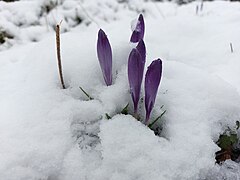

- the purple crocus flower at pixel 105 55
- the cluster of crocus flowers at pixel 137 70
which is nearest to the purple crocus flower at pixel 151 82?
the cluster of crocus flowers at pixel 137 70

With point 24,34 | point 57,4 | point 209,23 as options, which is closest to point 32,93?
point 209,23

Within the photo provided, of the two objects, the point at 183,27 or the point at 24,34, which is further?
the point at 24,34

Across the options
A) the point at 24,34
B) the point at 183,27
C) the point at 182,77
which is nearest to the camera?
the point at 182,77

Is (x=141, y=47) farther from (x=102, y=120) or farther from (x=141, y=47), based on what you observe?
(x=102, y=120)

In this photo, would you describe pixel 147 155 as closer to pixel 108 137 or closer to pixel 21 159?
pixel 108 137

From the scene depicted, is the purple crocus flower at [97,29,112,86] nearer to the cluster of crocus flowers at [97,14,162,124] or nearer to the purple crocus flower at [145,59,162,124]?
the cluster of crocus flowers at [97,14,162,124]

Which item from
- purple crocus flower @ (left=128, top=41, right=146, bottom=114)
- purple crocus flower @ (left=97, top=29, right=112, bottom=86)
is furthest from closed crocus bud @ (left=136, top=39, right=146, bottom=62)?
purple crocus flower @ (left=97, top=29, right=112, bottom=86)
